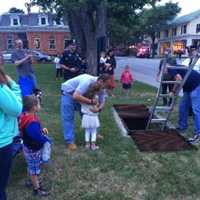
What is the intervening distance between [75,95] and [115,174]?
136cm

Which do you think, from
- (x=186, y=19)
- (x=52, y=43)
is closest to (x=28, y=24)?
Result: (x=52, y=43)

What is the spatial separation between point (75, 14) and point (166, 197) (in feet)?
44.7

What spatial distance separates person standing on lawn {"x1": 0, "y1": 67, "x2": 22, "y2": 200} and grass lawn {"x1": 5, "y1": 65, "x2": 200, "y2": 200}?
1.32 m

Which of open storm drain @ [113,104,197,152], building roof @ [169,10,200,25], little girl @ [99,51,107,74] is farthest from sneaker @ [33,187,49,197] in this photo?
building roof @ [169,10,200,25]

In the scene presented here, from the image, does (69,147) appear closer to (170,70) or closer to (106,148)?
(106,148)

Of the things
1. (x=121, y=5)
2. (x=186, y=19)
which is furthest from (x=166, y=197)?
(x=186, y=19)

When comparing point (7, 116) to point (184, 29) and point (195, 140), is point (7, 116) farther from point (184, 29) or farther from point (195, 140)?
point (184, 29)

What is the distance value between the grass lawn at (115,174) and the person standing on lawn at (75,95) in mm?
350

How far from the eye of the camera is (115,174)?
498 centimetres

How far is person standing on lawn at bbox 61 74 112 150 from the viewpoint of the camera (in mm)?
5327

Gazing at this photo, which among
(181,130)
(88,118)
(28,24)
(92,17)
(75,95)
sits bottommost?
→ (181,130)

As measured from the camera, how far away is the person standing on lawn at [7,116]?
9.19 ft

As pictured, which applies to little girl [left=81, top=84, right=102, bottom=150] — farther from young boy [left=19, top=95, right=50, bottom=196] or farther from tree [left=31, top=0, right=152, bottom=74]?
tree [left=31, top=0, right=152, bottom=74]

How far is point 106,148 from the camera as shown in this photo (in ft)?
20.0
